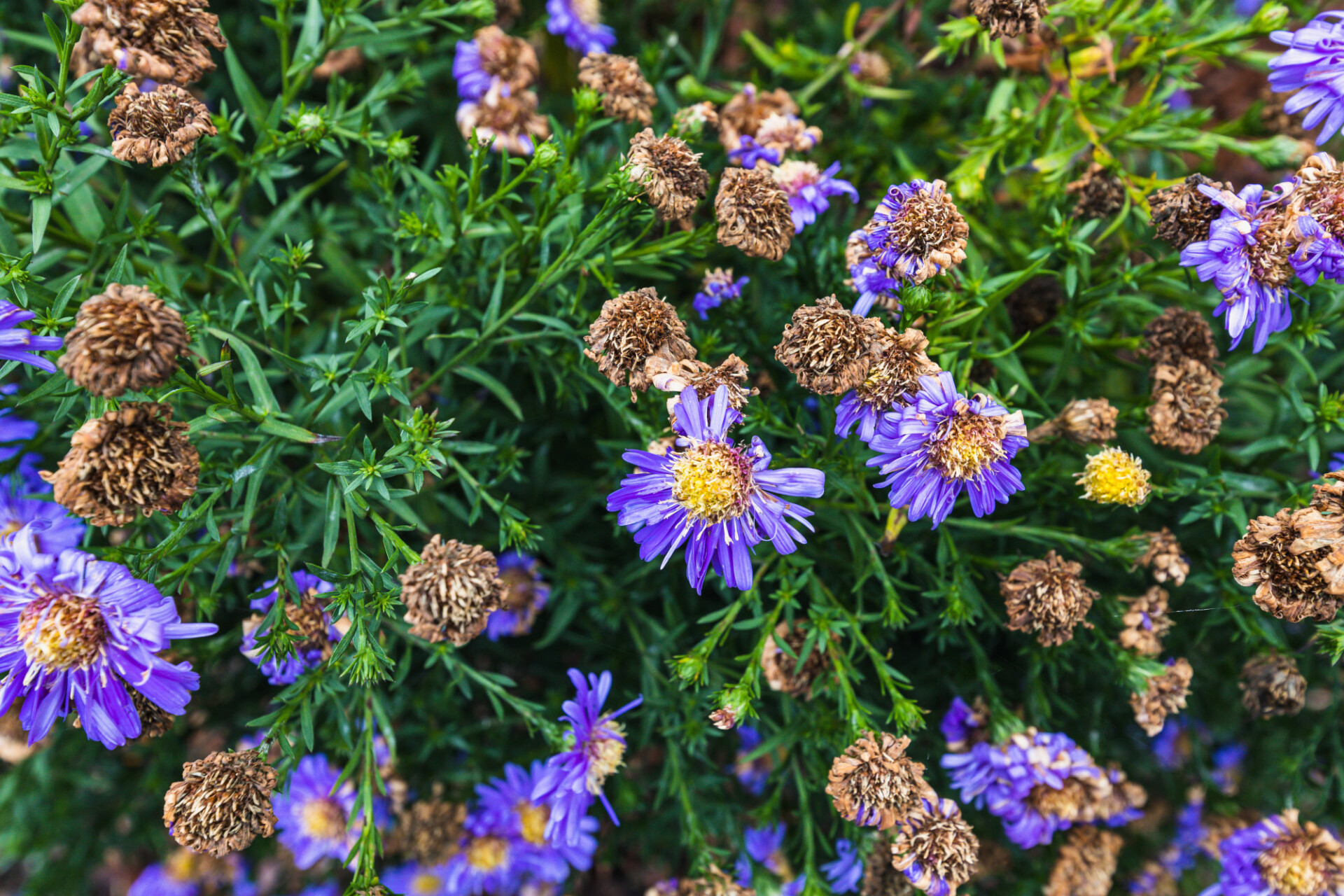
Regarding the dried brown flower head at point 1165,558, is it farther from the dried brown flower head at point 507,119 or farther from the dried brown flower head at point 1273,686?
the dried brown flower head at point 507,119

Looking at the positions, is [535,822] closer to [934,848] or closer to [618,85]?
[934,848]

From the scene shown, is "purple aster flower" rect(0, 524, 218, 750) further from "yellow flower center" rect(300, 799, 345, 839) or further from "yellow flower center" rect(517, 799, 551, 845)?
"yellow flower center" rect(517, 799, 551, 845)

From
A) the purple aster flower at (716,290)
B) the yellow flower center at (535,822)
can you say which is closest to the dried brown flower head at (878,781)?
the purple aster flower at (716,290)

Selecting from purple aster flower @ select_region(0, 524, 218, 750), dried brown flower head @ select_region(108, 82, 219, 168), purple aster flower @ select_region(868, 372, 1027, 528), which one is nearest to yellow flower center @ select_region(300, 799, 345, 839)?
purple aster flower @ select_region(0, 524, 218, 750)

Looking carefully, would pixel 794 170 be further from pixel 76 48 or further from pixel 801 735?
pixel 76 48

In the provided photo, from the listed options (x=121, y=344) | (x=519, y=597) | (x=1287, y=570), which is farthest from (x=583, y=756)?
(x=1287, y=570)

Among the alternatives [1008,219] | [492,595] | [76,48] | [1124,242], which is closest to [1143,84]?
[1008,219]
